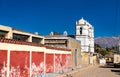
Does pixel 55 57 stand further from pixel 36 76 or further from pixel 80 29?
pixel 80 29

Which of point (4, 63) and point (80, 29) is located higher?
point (80, 29)

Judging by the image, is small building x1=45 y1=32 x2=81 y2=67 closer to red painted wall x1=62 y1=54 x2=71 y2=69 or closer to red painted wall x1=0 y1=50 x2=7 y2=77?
red painted wall x1=62 y1=54 x2=71 y2=69

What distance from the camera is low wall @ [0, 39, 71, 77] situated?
18952 mm

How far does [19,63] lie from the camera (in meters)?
21.2

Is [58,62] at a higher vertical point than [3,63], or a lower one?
lower

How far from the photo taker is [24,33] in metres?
26.8

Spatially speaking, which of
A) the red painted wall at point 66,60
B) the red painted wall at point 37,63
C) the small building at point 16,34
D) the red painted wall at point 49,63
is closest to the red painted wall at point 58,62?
the red painted wall at point 49,63

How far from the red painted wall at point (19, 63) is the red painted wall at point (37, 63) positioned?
1.53 meters

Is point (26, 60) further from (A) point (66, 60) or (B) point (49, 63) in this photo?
(A) point (66, 60)

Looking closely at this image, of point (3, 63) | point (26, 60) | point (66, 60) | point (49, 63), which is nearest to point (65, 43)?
point (66, 60)

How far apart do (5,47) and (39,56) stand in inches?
317

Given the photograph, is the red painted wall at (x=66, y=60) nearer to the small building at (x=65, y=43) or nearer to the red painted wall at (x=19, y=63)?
the small building at (x=65, y=43)

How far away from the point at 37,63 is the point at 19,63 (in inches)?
196

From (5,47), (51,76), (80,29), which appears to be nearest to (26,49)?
(5,47)
